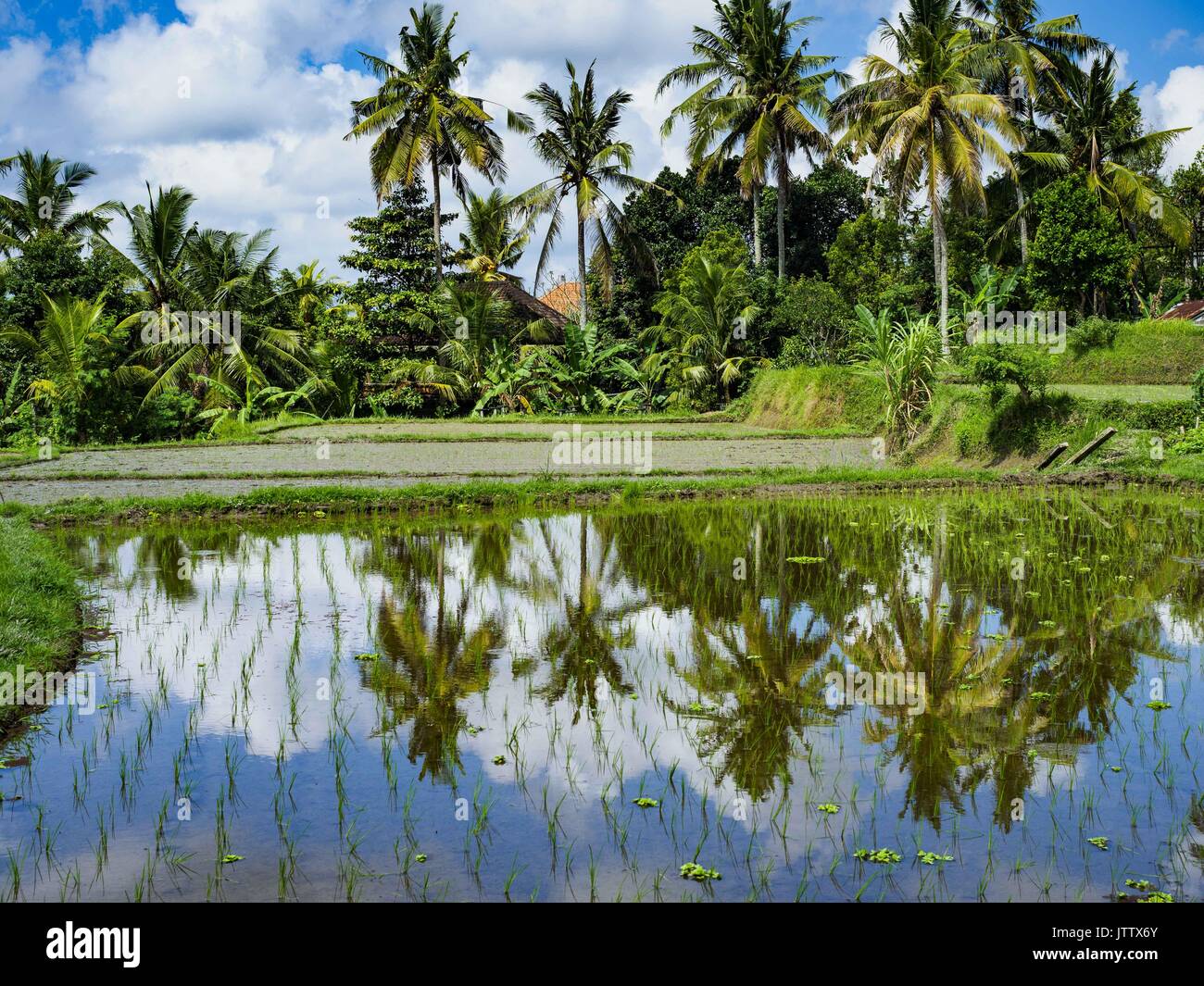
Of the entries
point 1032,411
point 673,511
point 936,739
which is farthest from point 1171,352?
point 936,739

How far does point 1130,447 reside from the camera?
14984mm

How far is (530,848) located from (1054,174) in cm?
3078

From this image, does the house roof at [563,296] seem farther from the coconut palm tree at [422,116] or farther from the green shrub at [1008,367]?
the green shrub at [1008,367]

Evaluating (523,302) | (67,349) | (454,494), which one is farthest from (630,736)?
(523,302)

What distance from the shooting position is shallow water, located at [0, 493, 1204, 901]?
133 inches

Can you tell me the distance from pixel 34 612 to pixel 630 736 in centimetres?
385

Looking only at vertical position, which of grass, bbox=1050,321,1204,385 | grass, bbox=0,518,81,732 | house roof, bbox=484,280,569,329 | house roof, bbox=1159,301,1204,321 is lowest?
grass, bbox=0,518,81,732

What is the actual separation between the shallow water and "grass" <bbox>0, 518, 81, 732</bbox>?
8.0 inches

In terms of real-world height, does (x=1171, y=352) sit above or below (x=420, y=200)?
below

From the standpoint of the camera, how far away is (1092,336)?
74.2ft

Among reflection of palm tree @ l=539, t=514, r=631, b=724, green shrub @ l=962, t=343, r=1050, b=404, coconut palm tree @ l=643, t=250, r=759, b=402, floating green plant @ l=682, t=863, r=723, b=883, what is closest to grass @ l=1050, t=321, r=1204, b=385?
green shrub @ l=962, t=343, r=1050, b=404

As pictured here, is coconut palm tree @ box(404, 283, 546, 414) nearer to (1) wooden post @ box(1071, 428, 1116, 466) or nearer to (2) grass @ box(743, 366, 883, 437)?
(2) grass @ box(743, 366, 883, 437)

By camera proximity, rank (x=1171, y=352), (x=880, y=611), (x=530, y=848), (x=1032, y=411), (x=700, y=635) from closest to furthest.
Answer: (x=530, y=848)
(x=700, y=635)
(x=880, y=611)
(x=1032, y=411)
(x=1171, y=352)
